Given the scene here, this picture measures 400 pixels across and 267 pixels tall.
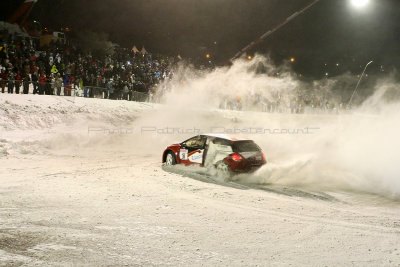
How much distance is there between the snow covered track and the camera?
4.62m

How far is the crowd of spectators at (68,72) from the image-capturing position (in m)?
18.8

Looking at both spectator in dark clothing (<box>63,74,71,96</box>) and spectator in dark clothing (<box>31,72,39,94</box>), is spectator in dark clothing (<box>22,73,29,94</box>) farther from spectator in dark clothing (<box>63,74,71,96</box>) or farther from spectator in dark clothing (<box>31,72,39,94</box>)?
spectator in dark clothing (<box>63,74,71,96</box>)

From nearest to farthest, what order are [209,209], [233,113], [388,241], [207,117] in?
[388,241]
[209,209]
[207,117]
[233,113]

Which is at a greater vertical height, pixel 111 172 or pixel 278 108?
pixel 278 108

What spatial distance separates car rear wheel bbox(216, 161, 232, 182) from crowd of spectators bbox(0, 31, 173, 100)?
42.4 ft

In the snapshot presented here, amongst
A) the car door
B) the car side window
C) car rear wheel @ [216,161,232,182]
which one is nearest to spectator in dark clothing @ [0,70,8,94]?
the car door

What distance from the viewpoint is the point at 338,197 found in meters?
8.69

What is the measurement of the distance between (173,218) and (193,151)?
468 centimetres

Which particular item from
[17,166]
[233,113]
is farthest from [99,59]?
[17,166]

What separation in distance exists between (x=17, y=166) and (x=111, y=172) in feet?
8.85

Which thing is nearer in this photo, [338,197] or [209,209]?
A: [209,209]

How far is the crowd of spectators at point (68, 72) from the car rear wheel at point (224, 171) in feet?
42.4

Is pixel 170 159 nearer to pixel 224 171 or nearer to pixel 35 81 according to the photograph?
pixel 224 171

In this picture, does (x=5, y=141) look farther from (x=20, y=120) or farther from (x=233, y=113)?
(x=233, y=113)
